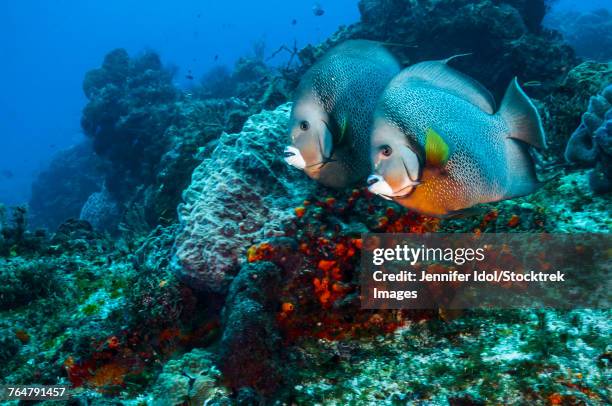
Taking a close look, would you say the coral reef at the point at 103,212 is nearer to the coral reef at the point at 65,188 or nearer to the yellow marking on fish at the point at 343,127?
the coral reef at the point at 65,188

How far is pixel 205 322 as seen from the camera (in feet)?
10.4

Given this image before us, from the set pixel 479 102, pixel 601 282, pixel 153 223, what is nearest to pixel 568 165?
A: pixel 601 282

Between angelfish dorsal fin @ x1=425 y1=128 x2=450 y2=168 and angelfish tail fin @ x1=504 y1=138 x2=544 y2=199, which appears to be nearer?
angelfish dorsal fin @ x1=425 y1=128 x2=450 y2=168

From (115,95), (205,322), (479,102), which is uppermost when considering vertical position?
(115,95)

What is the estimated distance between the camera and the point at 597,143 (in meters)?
3.03

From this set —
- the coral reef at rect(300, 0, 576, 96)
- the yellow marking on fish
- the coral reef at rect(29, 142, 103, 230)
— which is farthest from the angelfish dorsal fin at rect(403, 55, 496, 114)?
the coral reef at rect(29, 142, 103, 230)

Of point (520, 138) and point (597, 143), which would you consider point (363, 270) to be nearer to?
point (520, 138)

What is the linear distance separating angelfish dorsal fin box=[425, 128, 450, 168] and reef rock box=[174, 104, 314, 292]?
5.19 ft

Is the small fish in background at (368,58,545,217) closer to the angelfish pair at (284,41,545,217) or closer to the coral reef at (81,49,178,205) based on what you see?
the angelfish pair at (284,41,545,217)

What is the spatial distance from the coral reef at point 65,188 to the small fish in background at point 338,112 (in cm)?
1587

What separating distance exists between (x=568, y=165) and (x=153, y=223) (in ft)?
20.4

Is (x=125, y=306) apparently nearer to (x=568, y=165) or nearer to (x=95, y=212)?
(x=568, y=165)

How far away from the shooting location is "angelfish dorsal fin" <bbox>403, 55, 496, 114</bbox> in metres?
1.92

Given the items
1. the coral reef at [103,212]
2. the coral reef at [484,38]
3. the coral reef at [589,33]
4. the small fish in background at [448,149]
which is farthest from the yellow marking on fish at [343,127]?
the coral reef at [589,33]
